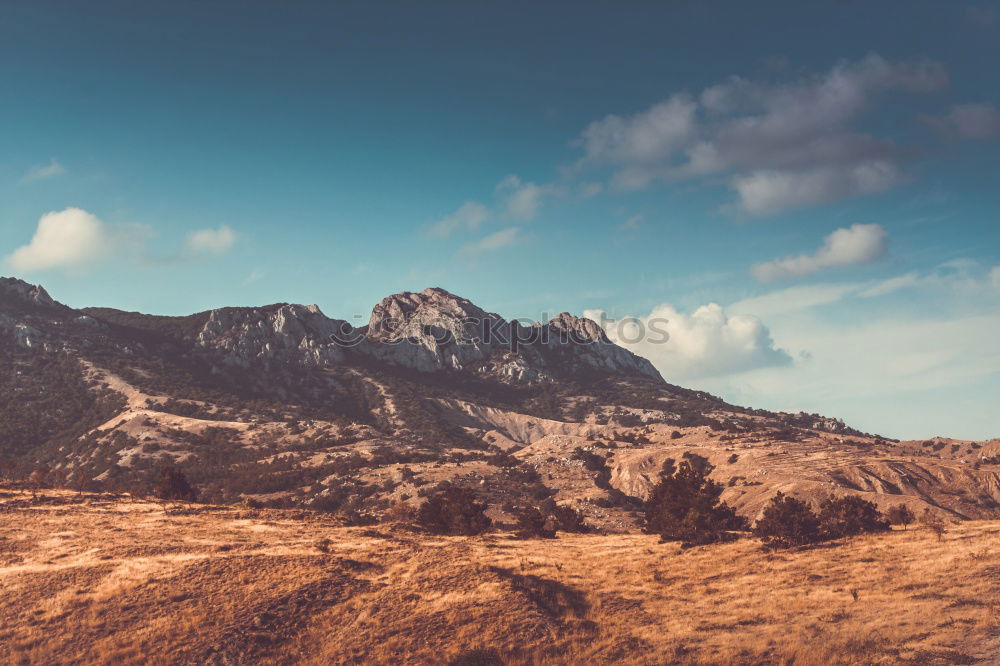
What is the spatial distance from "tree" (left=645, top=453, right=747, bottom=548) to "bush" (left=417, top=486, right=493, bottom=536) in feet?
41.3

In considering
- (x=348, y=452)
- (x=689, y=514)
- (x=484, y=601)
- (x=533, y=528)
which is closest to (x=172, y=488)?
(x=533, y=528)

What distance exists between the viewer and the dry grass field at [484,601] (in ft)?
57.4

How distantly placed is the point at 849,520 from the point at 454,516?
2524cm

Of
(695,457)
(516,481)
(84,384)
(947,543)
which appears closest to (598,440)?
(695,457)

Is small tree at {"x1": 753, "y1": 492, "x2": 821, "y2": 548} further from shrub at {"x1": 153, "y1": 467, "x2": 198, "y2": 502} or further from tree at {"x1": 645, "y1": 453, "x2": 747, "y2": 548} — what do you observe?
shrub at {"x1": 153, "y1": 467, "x2": 198, "y2": 502}

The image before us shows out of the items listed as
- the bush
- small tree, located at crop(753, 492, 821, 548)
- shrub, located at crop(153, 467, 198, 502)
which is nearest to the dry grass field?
small tree, located at crop(753, 492, 821, 548)

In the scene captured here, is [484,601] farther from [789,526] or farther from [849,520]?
[849,520]

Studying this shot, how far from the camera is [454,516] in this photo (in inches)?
1596

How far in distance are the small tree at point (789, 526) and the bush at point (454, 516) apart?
19097 mm

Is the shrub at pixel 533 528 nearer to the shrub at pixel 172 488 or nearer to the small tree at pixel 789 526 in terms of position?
the small tree at pixel 789 526

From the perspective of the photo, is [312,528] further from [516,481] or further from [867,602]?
[516,481]

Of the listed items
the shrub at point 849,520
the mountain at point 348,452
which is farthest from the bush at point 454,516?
the mountain at point 348,452

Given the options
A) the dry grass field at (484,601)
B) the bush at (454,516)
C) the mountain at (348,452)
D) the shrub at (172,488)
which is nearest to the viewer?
the dry grass field at (484,601)

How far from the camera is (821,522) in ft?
105
